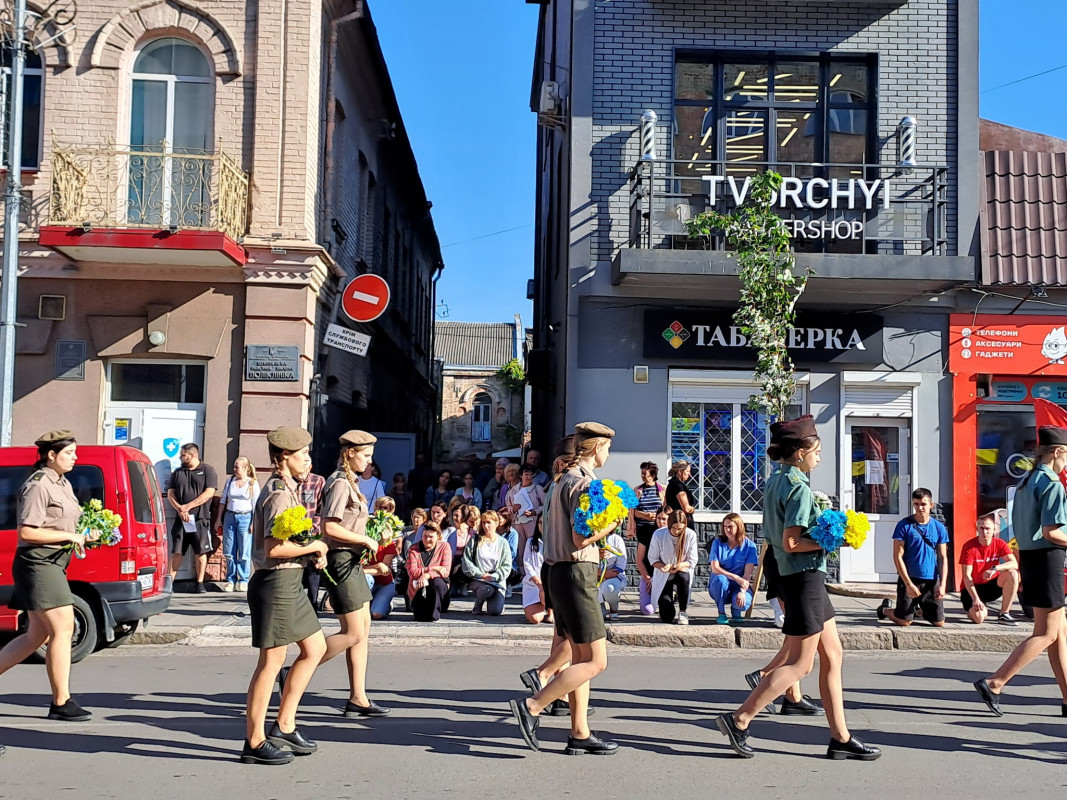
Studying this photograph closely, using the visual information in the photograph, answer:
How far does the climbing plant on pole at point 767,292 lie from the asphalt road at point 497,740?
4.32 metres

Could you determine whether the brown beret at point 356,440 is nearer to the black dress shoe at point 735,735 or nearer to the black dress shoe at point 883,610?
the black dress shoe at point 735,735

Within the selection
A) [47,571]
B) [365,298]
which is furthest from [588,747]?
[365,298]

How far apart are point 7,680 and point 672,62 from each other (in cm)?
1119

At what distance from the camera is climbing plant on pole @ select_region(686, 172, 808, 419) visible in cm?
1287

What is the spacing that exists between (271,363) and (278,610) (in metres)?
8.93

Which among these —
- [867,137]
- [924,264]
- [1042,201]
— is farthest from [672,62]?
[1042,201]

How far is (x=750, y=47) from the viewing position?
50.1ft

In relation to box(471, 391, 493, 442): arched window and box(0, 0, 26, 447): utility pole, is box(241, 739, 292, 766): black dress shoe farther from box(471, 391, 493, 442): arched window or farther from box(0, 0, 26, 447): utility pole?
box(471, 391, 493, 442): arched window

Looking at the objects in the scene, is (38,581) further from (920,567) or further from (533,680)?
(920,567)

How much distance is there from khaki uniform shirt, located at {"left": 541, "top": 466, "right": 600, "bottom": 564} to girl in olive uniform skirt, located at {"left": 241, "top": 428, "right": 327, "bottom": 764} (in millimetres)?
1262

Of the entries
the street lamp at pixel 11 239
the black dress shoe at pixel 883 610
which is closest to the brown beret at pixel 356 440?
the street lamp at pixel 11 239

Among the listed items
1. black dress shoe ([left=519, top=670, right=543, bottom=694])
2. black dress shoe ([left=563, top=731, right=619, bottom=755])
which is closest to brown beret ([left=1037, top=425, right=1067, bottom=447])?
black dress shoe ([left=563, top=731, right=619, bottom=755])

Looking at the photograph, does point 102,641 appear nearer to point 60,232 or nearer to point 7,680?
point 7,680

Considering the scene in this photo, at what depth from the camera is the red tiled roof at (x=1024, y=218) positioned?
1464cm
